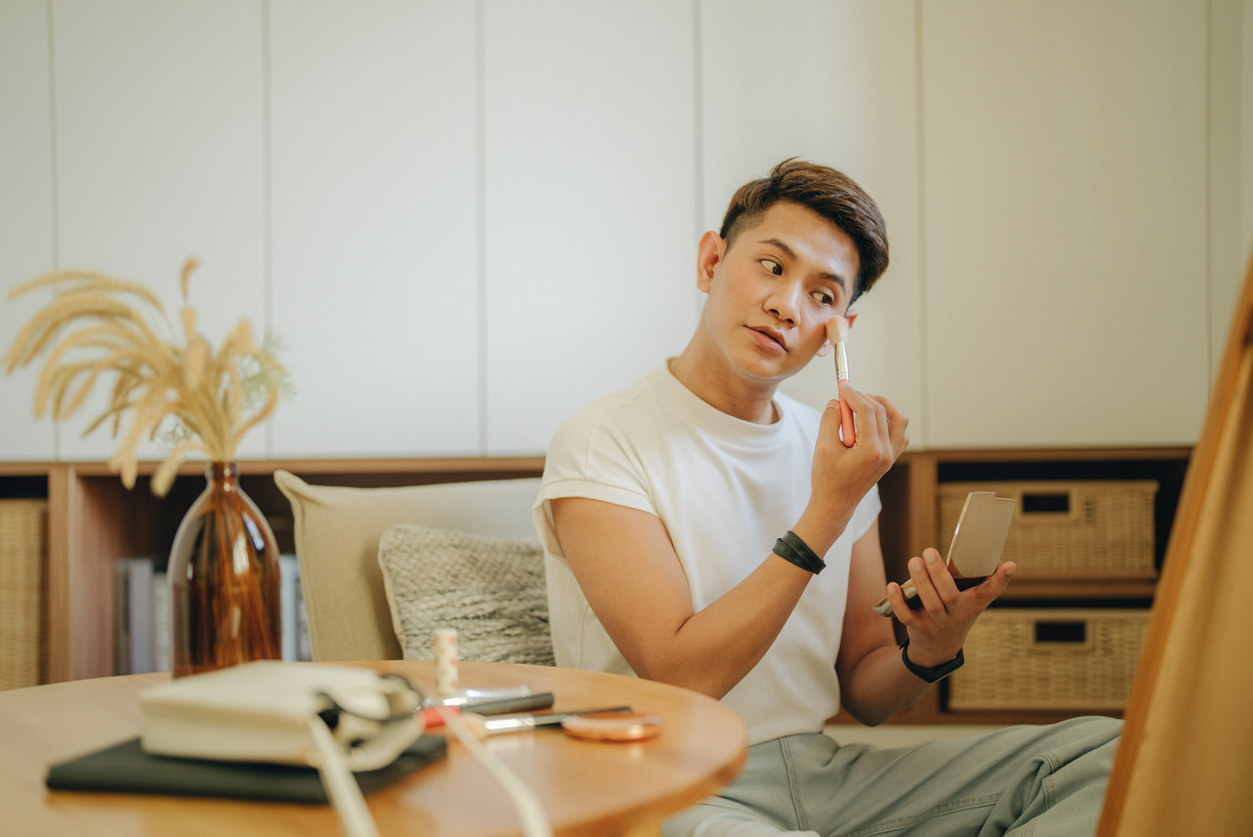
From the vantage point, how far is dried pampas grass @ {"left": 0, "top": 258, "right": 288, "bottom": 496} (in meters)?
0.66

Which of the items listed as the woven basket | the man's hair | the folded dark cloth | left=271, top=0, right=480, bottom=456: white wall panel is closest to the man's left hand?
the man's hair

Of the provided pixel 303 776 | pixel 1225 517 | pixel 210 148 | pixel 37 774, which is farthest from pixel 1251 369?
pixel 210 148

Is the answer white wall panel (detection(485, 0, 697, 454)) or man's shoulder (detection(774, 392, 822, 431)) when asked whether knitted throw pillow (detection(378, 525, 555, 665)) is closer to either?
man's shoulder (detection(774, 392, 822, 431))

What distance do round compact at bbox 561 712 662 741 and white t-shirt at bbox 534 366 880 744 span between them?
1.41ft

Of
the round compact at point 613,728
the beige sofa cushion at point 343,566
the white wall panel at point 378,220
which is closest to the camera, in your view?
the round compact at point 613,728

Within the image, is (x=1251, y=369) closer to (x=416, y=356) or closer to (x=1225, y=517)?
(x=1225, y=517)

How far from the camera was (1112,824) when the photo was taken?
0.55 metres

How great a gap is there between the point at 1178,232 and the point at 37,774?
2090 mm

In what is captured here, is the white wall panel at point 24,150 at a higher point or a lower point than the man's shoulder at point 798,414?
higher

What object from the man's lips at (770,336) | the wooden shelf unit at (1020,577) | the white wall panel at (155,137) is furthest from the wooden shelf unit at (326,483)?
the man's lips at (770,336)

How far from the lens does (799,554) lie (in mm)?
1000

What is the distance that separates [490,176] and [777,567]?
1235mm

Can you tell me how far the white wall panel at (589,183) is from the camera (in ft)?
6.20

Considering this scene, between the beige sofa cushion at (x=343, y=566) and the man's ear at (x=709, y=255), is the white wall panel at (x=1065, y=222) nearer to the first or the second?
the man's ear at (x=709, y=255)
